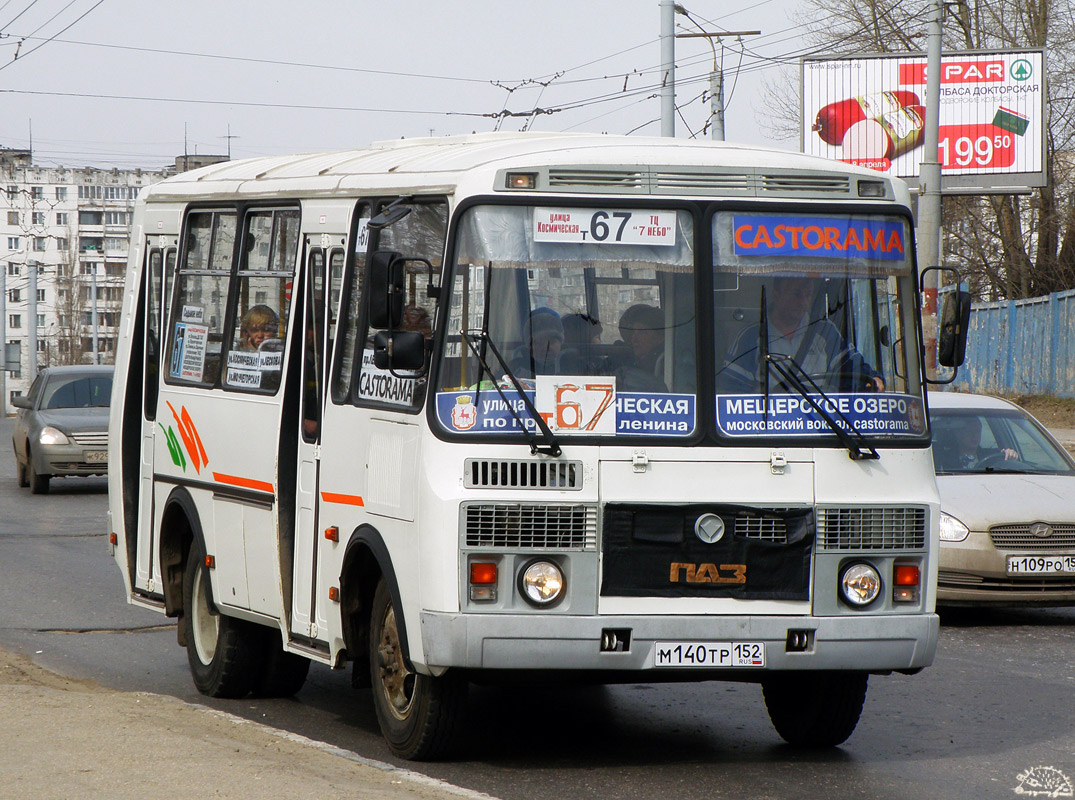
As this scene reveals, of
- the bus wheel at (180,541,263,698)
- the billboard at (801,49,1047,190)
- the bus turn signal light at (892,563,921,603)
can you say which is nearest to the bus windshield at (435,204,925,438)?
the bus turn signal light at (892,563,921,603)

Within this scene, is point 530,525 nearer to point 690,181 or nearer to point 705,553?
point 705,553

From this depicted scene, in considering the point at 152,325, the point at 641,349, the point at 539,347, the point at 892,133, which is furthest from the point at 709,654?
the point at 892,133

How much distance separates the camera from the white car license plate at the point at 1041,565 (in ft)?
36.7

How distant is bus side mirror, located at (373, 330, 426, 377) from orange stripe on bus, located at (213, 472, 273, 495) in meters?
1.63

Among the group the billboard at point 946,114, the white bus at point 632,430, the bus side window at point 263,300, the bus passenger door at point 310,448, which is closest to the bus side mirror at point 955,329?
the white bus at point 632,430

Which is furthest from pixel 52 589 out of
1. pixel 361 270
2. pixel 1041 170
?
pixel 1041 170

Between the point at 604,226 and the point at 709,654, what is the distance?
1.75 m

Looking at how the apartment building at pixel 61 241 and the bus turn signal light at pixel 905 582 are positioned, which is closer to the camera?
the bus turn signal light at pixel 905 582

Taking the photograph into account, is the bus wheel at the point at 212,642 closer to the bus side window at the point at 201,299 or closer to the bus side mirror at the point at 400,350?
the bus side window at the point at 201,299

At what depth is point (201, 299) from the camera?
9.24 metres

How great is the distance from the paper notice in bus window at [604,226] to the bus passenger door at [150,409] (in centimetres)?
355

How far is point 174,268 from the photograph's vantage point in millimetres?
9648

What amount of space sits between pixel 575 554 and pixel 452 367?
88 cm

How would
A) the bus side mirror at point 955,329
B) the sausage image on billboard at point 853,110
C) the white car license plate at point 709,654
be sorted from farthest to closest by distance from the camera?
the sausage image on billboard at point 853,110
the bus side mirror at point 955,329
the white car license plate at point 709,654
